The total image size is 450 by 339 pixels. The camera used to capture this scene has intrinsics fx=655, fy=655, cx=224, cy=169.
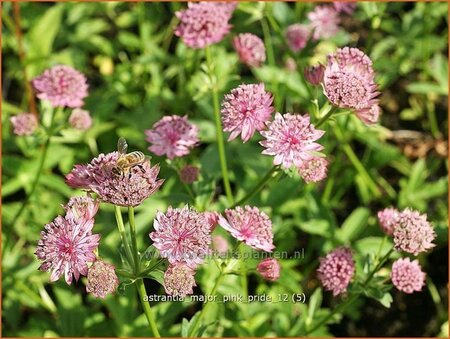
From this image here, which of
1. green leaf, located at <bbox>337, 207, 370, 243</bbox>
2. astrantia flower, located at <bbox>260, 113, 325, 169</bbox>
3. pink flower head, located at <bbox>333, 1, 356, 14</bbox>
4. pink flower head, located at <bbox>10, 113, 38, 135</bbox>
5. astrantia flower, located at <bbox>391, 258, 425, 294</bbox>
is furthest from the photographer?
pink flower head, located at <bbox>333, 1, 356, 14</bbox>

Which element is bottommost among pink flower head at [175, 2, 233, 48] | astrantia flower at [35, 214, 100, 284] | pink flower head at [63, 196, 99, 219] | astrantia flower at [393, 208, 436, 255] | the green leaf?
the green leaf

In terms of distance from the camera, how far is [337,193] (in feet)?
9.06

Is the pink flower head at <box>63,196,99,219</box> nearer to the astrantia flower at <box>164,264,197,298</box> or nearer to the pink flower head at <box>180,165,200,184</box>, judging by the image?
the astrantia flower at <box>164,264,197,298</box>

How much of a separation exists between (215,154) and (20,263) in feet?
2.67

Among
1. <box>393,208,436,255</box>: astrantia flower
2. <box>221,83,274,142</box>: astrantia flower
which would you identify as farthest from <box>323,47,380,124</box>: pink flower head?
<box>393,208,436,255</box>: astrantia flower

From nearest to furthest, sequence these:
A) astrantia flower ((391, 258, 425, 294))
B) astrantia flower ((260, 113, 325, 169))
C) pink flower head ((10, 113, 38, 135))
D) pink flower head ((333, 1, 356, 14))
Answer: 1. astrantia flower ((260, 113, 325, 169))
2. astrantia flower ((391, 258, 425, 294))
3. pink flower head ((10, 113, 38, 135))
4. pink flower head ((333, 1, 356, 14))

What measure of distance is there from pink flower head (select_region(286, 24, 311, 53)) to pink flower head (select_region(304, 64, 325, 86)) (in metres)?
0.78

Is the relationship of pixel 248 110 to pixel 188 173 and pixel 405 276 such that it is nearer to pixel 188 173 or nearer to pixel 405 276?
pixel 188 173

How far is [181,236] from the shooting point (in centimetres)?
140

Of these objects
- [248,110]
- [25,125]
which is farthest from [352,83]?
[25,125]

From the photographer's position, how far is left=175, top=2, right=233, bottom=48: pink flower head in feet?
6.57

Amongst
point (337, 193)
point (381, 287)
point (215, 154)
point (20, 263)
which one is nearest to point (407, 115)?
point (337, 193)

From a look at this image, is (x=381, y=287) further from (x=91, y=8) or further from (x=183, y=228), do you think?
(x=91, y=8)

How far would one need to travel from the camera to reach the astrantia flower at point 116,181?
53.2 inches
